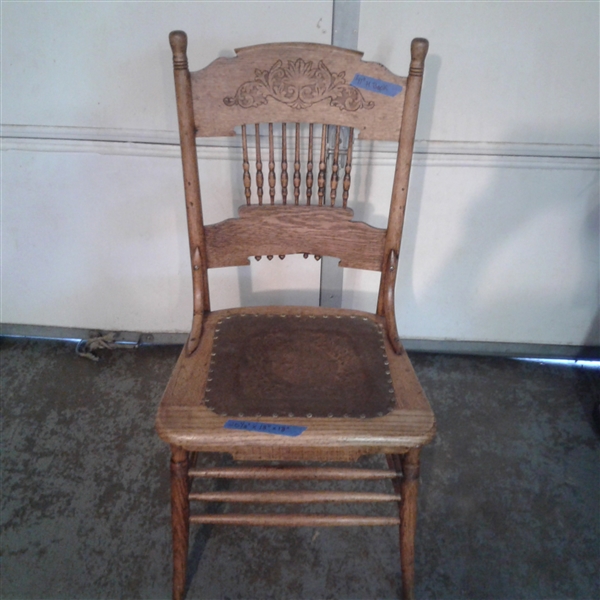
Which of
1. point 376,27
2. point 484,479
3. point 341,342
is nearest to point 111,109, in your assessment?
point 376,27

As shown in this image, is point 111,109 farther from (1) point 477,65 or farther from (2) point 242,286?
(1) point 477,65

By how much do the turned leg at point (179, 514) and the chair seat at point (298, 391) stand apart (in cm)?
8

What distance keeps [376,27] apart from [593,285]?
109 cm

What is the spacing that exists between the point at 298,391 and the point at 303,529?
51 cm

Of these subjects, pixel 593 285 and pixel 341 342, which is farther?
pixel 593 285

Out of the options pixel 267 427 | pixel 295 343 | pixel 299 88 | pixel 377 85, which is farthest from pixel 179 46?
pixel 267 427

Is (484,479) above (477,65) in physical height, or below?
below

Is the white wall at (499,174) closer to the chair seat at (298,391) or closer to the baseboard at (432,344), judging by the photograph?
the baseboard at (432,344)

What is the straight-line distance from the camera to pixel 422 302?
1743mm

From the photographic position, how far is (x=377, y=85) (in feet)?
3.42

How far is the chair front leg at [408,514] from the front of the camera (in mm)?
983

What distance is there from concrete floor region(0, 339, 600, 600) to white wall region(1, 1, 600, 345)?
254 millimetres

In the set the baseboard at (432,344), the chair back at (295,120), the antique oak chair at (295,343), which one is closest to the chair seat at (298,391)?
the antique oak chair at (295,343)

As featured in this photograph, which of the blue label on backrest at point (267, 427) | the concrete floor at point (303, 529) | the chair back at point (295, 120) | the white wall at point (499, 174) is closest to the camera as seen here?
the blue label on backrest at point (267, 427)
